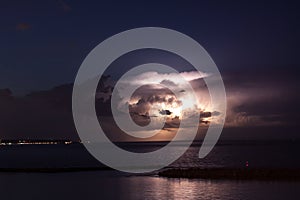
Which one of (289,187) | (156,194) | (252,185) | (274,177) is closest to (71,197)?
(156,194)

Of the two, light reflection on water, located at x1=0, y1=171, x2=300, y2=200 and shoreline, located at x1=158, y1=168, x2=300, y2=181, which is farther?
shoreline, located at x1=158, y1=168, x2=300, y2=181

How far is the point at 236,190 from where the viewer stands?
37375mm

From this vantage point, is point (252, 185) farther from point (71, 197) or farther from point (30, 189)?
point (30, 189)

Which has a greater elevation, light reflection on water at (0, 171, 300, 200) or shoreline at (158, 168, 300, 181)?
shoreline at (158, 168, 300, 181)

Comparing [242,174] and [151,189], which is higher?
[242,174]

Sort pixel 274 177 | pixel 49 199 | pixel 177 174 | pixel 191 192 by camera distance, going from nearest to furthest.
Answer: pixel 49 199 → pixel 191 192 → pixel 274 177 → pixel 177 174

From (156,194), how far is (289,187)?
13.7m

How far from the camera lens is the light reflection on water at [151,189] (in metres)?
34.6

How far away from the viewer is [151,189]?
38812 mm

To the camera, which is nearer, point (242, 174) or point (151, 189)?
point (151, 189)

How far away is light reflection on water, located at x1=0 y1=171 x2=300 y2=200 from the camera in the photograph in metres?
34.6

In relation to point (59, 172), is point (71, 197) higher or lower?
lower

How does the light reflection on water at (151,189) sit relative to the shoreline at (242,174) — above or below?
below

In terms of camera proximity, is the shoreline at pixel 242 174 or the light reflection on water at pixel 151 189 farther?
the shoreline at pixel 242 174
